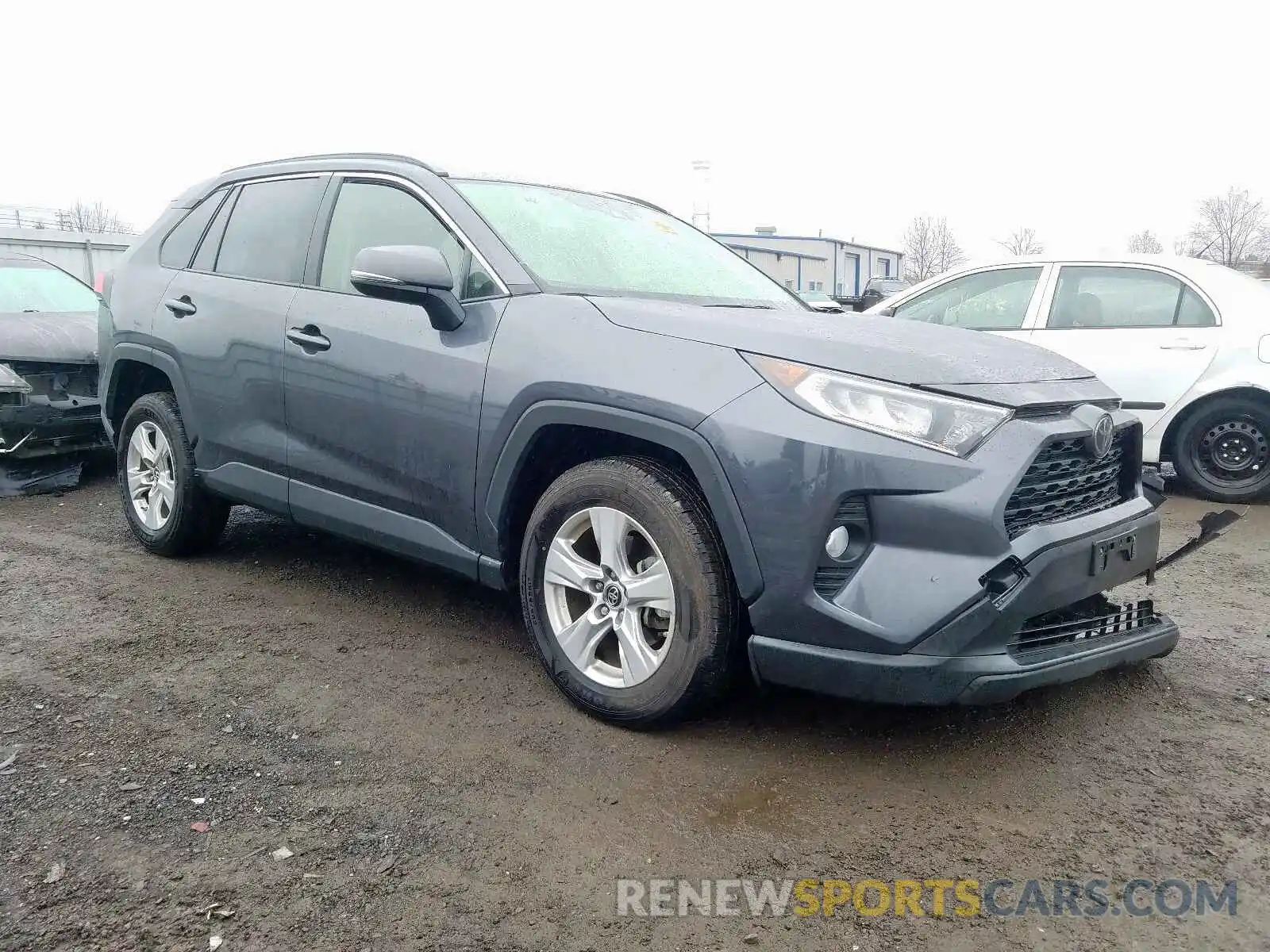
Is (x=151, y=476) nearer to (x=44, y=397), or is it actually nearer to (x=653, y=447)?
(x=44, y=397)

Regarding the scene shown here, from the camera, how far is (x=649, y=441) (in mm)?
2945

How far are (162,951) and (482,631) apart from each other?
2.00m

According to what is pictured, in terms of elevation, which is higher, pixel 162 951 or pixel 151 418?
pixel 151 418

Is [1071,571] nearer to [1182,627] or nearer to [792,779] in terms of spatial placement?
[792,779]

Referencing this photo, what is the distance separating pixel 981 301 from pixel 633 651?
4910mm

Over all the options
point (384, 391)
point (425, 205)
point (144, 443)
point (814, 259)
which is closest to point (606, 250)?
point (425, 205)

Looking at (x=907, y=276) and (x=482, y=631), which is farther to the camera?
(x=907, y=276)

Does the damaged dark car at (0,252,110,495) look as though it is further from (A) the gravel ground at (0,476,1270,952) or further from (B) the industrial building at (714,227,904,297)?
(B) the industrial building at (714,227,904,297)

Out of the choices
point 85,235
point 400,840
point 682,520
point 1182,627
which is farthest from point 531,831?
point 85,235

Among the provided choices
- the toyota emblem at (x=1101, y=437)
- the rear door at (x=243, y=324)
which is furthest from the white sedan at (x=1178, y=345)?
the rear door at (x=243, y=324)

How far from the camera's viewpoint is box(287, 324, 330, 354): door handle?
378 cm

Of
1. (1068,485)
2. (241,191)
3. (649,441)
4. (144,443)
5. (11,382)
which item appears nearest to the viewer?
(1068,485)

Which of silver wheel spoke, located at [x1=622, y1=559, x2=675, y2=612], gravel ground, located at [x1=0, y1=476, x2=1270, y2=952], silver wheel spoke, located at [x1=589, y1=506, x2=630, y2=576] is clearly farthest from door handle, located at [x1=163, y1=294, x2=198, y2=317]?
silver wheel spoke, located at [x1=622, y1=559, x2=675, y2=612]

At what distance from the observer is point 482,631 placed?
3975mm
